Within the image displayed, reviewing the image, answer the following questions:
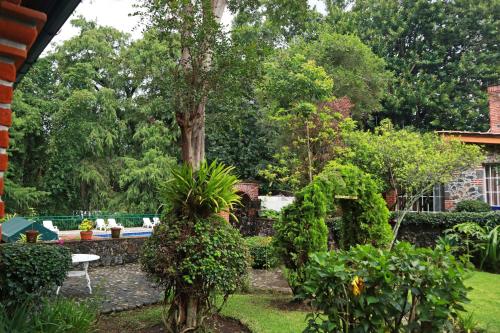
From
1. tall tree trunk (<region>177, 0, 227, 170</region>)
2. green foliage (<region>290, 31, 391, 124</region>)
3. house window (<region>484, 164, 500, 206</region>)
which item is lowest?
house window (<region>484, 164, 500, 206</region>)

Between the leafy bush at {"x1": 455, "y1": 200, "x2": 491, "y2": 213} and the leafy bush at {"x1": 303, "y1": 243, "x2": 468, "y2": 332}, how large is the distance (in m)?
11.0

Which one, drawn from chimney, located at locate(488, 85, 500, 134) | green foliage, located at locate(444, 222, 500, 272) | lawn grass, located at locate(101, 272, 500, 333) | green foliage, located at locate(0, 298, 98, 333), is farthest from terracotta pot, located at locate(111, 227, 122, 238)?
chimney, located at locate(488, 85, 500, 134)

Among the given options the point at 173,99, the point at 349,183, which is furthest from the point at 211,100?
the point at 349,183

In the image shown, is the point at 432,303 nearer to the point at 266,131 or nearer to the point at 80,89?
the point at 266,131

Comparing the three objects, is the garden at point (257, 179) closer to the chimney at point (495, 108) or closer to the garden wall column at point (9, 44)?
the garden wall column at point (9, 44)

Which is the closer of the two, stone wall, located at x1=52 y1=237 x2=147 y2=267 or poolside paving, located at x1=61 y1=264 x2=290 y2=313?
poolside paving, located at x1=61 y1=264 x2=290 y2=313

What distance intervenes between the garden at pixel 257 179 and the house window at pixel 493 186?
0.21ft

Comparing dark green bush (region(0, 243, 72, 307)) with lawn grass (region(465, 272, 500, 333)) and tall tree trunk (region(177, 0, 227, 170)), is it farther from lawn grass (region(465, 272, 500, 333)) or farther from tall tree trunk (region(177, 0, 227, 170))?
lawn grass (region(465, 272, 500, 333))

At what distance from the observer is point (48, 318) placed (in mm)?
4375

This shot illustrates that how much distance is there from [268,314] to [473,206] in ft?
31.2

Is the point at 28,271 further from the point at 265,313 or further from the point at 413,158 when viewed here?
the point at 413,158

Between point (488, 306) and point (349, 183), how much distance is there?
2.88 metres

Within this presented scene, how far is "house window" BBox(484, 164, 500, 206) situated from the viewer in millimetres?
14133

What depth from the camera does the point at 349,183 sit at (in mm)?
6883
